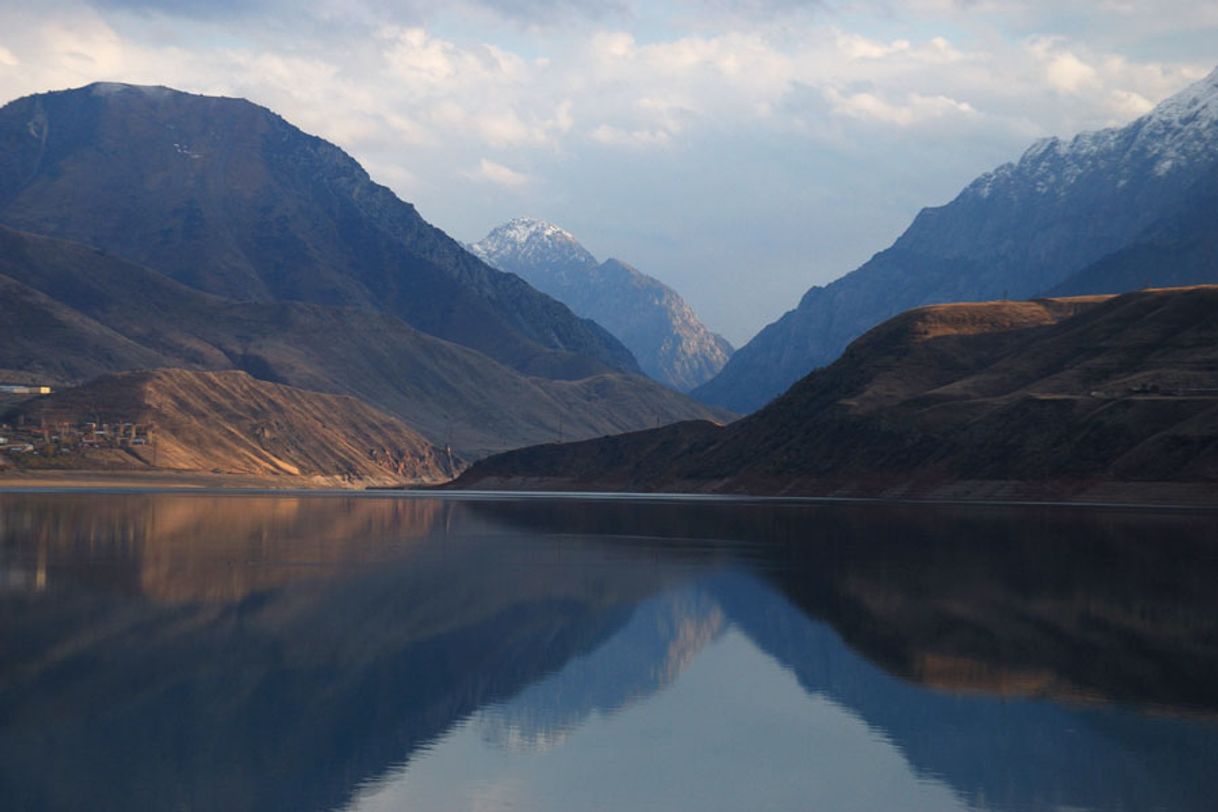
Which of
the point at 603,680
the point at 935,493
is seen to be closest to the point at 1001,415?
the point at 935,493

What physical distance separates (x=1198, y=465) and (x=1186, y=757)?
106 metres

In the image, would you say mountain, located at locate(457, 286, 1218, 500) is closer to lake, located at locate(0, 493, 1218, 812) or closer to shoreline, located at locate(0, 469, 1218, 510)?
shoreline, located at locate(0, 469, 1218, 510)

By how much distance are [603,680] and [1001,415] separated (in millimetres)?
124789

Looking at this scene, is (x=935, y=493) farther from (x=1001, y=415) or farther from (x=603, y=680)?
(x=603, y=680)

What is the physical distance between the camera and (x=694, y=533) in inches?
3558

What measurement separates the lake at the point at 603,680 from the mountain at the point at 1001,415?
6714cm

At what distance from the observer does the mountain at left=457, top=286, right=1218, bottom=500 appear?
135000mm

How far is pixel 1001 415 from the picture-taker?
152375 mm

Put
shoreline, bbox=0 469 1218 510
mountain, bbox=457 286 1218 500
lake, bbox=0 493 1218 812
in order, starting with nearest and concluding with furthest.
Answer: lake, bbox=0 493 1218 812, shoreline, bbox=0 469 1218 510, mountain, bbox=457 286 1218 500

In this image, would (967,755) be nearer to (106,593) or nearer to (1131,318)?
(106,593)

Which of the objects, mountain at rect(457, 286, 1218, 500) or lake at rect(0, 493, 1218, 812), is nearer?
lake at rect(0, 493, 1218, 812)

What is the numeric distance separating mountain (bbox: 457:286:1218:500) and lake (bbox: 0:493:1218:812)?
67.1 m

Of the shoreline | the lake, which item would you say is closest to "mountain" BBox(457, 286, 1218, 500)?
the shoreline

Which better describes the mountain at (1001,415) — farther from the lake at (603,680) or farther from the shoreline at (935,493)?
the lake at (603,680)
